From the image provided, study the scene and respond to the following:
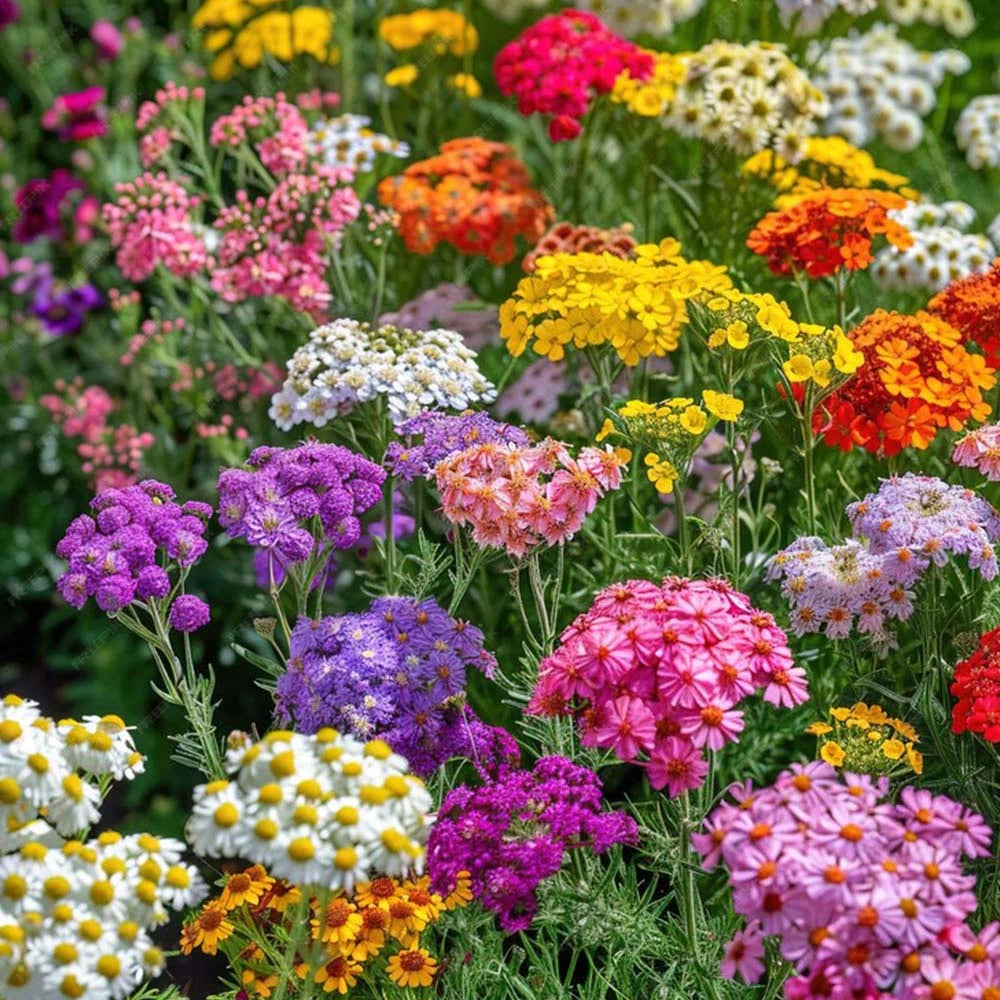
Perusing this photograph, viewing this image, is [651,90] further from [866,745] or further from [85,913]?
[85,913]

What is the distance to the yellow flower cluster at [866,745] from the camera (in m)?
2.22

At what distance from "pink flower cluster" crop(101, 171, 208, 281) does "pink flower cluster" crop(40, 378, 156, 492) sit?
59 centimetres

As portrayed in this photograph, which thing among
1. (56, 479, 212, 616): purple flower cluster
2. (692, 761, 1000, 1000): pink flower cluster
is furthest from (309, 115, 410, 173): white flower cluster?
(692, 761, 1000, 1000): pink flower cluster

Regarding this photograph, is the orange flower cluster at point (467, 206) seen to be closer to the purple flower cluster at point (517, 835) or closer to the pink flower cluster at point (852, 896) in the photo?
the purple flower cluster at point (517, 835)

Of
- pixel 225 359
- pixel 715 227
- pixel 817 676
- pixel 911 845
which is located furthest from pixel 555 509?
pixel 225 359

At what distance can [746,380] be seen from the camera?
356cm

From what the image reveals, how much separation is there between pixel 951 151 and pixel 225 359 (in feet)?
9.70

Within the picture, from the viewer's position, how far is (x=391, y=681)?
2.49 meters

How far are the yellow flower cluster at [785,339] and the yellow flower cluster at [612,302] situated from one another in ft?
0.37

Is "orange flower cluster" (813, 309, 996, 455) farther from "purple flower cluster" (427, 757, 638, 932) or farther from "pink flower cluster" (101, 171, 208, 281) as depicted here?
"pink flower cluster" (101, 171, 208, 281)

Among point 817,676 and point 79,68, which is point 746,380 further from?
point 79,68

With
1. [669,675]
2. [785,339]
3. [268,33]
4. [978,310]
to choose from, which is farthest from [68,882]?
[268,33]

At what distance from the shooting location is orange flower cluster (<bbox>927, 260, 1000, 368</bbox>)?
290cm

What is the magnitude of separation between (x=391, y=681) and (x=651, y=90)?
2.09 metres
